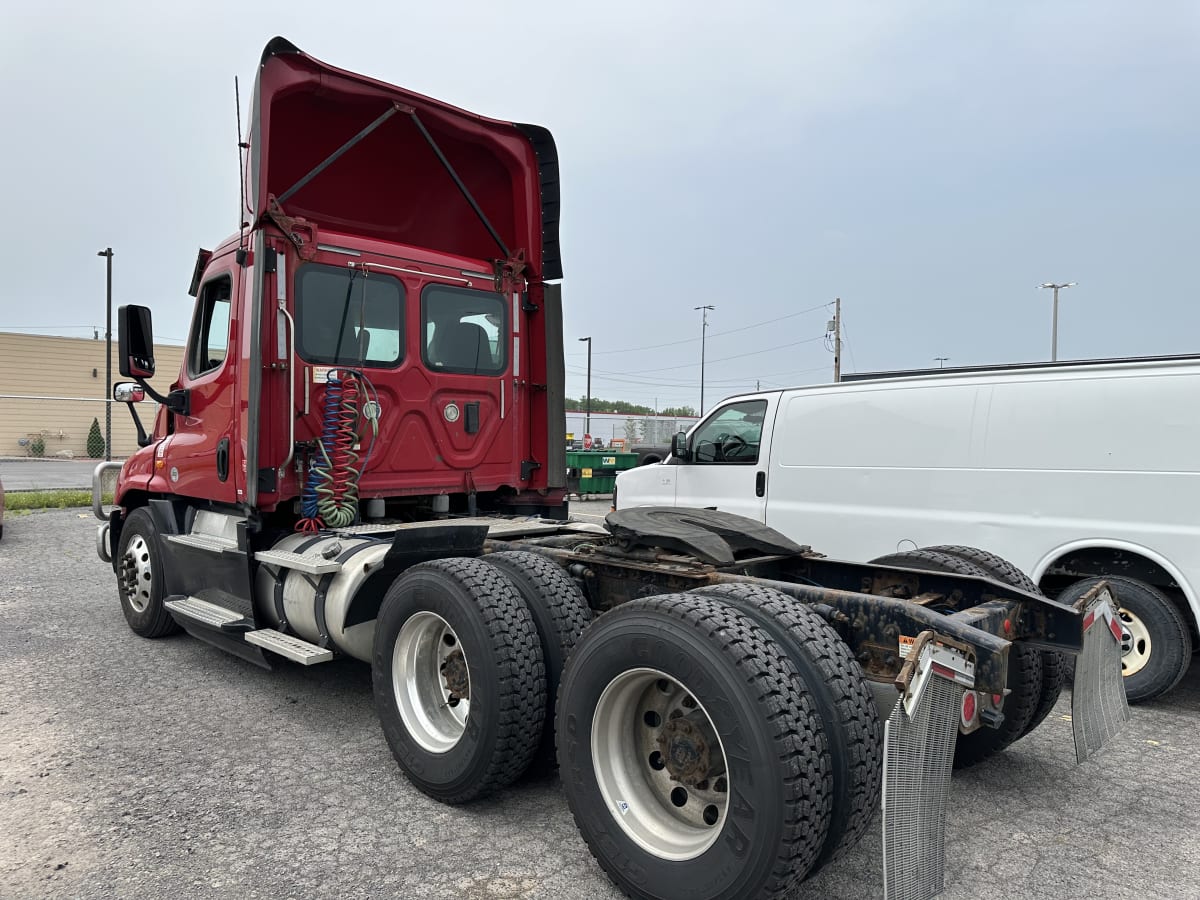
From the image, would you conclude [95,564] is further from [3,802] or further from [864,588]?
[864,588]

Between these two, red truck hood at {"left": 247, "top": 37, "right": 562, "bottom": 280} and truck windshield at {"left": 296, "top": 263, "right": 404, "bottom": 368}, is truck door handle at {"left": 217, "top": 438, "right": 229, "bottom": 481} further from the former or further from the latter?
red truck hood at {"left": 247, "top": 37, "right": 562, "bottom": 280}

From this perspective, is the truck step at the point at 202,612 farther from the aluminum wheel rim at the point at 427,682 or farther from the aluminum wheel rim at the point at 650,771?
the aluminum wheel rim at the point at 650,771

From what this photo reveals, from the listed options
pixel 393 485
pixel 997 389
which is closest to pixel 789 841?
pixel 393 485

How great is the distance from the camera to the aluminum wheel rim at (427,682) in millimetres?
3621

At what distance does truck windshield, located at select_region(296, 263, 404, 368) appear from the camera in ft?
16.2

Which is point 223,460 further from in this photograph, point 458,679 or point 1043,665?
point 1043,665

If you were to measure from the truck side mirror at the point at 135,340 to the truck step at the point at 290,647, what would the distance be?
6.68 ft

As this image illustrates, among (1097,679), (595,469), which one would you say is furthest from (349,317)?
(595,469)

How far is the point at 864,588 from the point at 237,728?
→ 3.25 m

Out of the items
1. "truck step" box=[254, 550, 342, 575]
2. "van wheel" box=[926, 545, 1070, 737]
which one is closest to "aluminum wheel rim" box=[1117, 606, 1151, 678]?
"van wheel" box=[926, 545, 1070, 737]

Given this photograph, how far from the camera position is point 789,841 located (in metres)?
2.26

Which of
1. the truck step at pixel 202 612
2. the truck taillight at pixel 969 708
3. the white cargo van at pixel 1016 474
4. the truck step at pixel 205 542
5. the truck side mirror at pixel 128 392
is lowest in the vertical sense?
the truck step at pixel 202 612

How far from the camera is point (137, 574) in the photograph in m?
6.07

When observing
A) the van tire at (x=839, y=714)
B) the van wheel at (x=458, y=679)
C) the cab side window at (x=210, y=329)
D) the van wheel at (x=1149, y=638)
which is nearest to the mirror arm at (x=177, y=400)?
the cab side window at (x=210, y=329)
